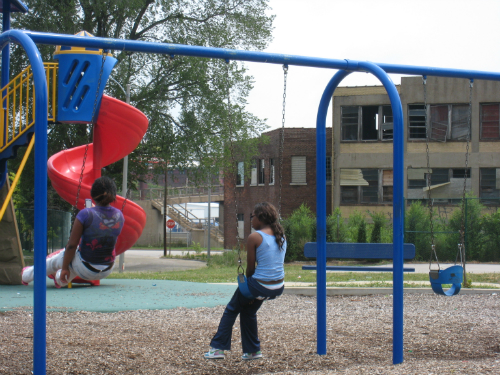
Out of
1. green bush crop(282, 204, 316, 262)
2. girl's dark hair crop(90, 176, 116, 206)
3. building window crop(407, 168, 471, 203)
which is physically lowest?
green bush crop(282, 204, 316, 262)

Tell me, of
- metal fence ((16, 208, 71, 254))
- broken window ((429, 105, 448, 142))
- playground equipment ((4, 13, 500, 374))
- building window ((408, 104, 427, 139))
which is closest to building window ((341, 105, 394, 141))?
building window ((408, 104, 427, 139))

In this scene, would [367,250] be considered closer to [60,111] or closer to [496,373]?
[496,373]

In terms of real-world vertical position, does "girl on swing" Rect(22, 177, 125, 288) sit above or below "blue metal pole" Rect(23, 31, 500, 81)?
below

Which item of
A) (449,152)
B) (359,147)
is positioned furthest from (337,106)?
(449,152)

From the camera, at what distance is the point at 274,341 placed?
237 inches

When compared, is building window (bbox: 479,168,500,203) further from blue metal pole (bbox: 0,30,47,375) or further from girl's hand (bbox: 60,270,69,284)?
blue metal pole (bbox: 0,30,47,375)

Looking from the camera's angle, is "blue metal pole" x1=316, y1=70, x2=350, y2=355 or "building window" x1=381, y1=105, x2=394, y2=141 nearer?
"blue metal pole" x1=316, y1=70, x2=350, y2=355

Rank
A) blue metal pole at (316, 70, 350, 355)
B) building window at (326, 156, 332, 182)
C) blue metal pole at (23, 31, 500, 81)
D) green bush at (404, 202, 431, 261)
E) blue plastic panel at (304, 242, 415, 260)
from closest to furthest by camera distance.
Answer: blue metal pole at (23, 31, 500, 81)
blue metal pole at (316, 70, 350, 355)
blue plastic panel at (304, 242, 415, 260)
green bush at (404, 202, 431, 261)
building window at (326, 156, 332, 182)

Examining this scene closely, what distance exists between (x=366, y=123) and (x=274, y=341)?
25468mm

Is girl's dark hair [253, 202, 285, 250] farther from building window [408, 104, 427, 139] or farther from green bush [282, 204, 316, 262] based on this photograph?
building window [408, 104, 427, 139]

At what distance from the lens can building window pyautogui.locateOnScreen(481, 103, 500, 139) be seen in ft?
93.5

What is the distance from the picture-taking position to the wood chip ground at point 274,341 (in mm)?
4891

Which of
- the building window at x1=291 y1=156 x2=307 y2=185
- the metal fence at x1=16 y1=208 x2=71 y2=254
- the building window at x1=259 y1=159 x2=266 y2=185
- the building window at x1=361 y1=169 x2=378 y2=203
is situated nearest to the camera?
the metal fence at x1=16 y1=208 x2=71 y2=254

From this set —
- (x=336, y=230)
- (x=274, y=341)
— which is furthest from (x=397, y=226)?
(x=336, y=230)
